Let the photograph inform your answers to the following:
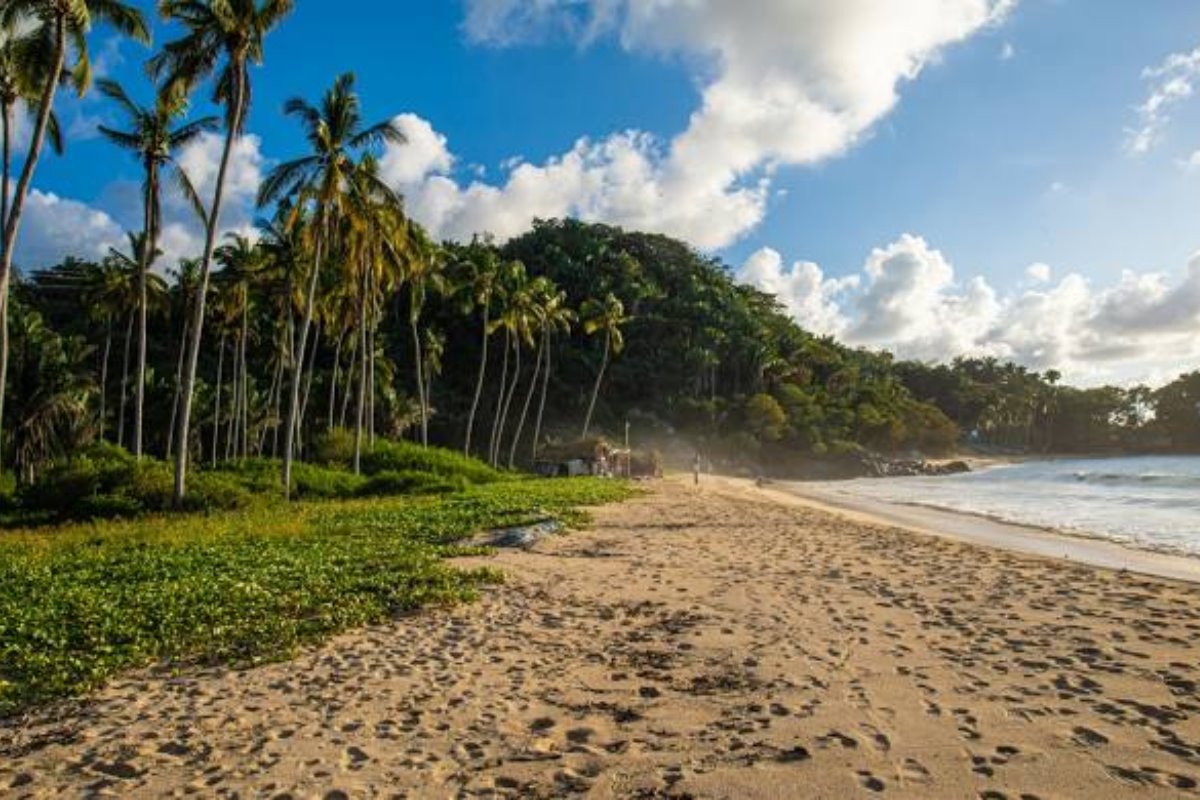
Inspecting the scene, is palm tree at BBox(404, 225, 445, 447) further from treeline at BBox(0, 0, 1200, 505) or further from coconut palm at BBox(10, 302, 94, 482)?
coconut palm at BBox(10, 302, 94, 482)

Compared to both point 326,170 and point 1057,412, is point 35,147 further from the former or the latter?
point 1057,412

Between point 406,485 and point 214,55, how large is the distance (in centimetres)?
1582

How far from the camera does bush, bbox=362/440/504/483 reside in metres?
36.0

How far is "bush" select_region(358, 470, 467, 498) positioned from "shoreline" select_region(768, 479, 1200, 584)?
50.0ft

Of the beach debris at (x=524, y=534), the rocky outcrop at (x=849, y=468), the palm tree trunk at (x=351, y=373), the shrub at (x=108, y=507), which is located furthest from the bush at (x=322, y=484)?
the rocky outcrop at (x=849, y=468)

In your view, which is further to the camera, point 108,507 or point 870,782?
point 108,507

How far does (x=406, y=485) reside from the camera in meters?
30.2

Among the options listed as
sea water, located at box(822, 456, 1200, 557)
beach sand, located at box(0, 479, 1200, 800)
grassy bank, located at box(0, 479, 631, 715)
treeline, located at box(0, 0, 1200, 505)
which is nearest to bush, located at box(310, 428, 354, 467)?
treeline, located at box(0, 0, 1200, 505)

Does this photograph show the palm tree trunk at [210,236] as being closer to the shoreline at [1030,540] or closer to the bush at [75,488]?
the bush at [75,488]

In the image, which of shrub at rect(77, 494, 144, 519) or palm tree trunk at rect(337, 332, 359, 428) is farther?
palm tree trunk at rect(337, 332, 359, 428)

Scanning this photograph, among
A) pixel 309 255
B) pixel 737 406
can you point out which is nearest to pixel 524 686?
pixel 309 255

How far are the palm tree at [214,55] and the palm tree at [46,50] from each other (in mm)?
1640

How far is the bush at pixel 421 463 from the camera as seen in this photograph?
36000mm

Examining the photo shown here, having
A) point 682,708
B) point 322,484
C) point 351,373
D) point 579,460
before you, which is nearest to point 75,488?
point 322,484
